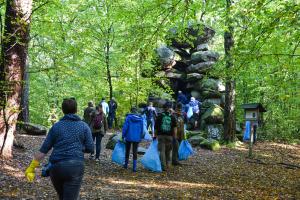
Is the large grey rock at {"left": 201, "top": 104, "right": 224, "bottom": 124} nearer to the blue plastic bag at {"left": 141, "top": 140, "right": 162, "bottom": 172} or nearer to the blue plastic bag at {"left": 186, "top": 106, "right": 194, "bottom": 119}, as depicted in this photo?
Answer: the blue plastic bag at {"left": 186, "top": 106, "right": 194, "bottom": 119}

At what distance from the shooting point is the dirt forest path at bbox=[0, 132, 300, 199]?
7.45m

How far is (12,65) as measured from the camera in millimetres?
9039

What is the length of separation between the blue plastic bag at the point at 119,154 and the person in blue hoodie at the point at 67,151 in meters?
5.91

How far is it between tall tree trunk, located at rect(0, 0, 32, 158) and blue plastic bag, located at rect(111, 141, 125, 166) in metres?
2.92

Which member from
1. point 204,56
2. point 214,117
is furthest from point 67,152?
point 204,56

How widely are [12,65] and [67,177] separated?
5.91 metres

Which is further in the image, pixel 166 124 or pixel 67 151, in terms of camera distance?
pixel 166 124

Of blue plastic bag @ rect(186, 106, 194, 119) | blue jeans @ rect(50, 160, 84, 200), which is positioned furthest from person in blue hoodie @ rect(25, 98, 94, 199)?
blue plastic bag @ rect(186, 106, 194, 119)

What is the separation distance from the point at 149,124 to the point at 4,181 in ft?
36.5

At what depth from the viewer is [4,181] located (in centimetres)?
740

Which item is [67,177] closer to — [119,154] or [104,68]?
[119,154]

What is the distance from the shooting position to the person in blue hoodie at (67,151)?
161 inches

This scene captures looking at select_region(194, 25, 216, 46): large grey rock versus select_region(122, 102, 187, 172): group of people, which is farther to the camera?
select_region(194, 25, 216, 46): large grey rock

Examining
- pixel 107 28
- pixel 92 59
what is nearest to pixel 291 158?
pixel 107 28
